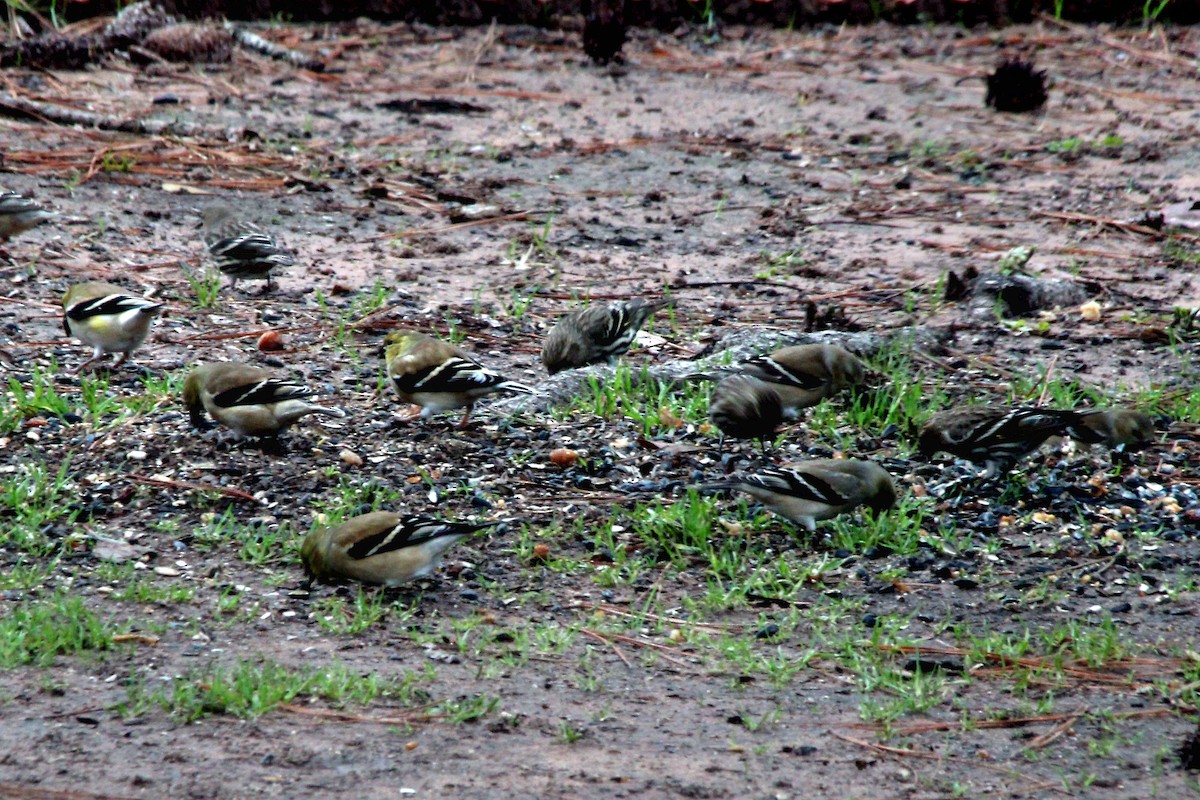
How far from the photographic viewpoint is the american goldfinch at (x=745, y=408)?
672 centimetres

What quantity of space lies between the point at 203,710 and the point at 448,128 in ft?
28.7

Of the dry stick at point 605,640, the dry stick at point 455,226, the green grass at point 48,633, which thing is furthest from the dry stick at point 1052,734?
the dry stick at point 455,226

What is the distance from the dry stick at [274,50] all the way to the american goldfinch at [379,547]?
9432 mm

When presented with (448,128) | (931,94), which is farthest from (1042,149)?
(448,128)

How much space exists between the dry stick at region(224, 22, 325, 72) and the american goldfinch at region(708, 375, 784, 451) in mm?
8641

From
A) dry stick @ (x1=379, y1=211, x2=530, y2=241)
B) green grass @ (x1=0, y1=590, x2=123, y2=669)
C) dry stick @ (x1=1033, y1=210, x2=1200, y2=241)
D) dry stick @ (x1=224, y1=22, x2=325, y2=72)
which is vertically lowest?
green grass @ (x1=0, y1=590, x2=123, y2=669)

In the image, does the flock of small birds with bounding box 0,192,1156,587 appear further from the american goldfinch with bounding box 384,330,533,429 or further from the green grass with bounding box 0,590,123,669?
the green grass with bounding box 0,590,123,669

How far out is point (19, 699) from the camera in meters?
4.72

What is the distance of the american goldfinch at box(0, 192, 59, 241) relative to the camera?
9.27 metres

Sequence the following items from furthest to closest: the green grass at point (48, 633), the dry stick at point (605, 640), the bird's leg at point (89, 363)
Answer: the bird's leg at point (89, 363) → the dry stick at point (605, 640) → the green grass at point (48, 633)

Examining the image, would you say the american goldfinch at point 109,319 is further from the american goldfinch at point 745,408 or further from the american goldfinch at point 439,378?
the american goldfinch at point 745,408

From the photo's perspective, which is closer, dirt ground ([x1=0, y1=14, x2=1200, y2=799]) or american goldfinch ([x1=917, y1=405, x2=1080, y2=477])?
dirt ground ([x1=0, y1=14, x2=1200, y2=799])

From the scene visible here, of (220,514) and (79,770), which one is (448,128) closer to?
(220,514)

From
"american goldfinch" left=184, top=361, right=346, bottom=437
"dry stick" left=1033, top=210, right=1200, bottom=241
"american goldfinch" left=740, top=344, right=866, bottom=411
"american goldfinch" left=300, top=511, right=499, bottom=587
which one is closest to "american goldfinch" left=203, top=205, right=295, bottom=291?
"american goldfinch" left=184, top=361, right=346, bottom=437
